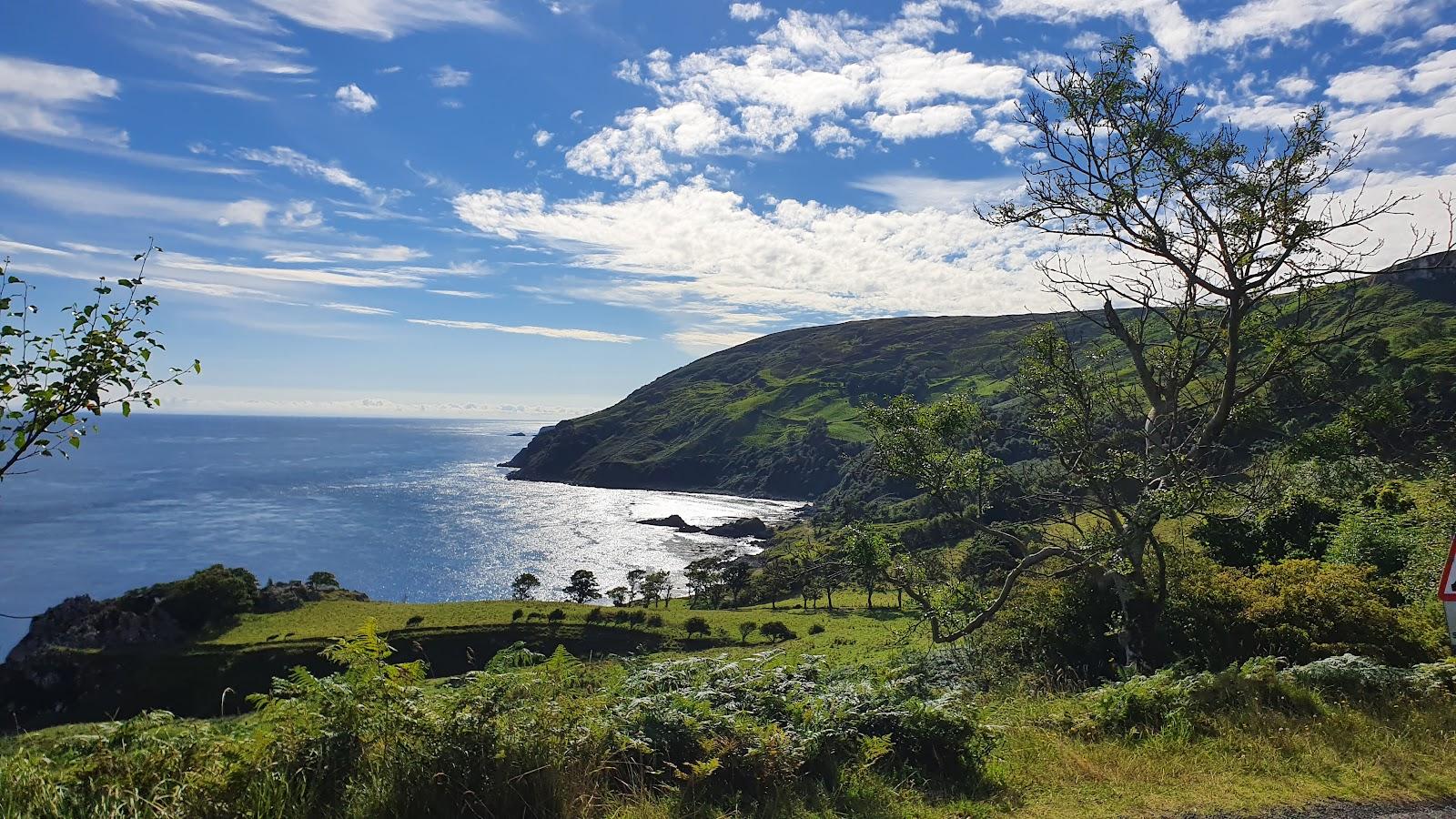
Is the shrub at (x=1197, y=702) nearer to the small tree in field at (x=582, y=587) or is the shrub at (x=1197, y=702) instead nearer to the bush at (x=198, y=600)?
the bush at (x=198, y=600)

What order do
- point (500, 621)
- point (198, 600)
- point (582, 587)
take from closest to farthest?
point (198, 600) < point (500, 621) < point (582, 587)

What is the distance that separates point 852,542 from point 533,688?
9.15 m

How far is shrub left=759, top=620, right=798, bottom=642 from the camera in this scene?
62000mm

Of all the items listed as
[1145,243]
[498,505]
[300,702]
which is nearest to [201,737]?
[300,702]

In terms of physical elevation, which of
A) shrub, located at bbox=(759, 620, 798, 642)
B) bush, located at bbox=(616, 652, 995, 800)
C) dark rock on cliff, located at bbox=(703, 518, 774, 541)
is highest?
bush, located at bbox=(616, 652, 995, 800)

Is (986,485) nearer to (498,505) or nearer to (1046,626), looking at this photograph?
(1046,626)

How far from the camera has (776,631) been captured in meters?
64.2

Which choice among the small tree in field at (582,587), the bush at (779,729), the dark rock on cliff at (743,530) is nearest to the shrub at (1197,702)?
the bush at (779,729)

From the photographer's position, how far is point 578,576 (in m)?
88.1

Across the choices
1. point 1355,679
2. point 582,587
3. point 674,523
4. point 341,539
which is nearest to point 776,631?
point 582,587

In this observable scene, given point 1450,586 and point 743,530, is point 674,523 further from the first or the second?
point 1450,586

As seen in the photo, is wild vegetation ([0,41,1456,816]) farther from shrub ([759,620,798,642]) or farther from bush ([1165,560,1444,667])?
shrub ([759,620,798,642])

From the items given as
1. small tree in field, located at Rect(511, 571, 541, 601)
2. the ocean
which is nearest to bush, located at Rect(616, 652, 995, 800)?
small tree in field, located at Rect(511, 571, 541, 601)

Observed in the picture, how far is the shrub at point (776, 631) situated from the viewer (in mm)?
62000
